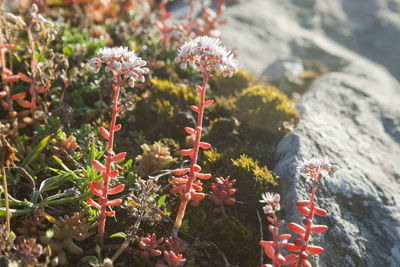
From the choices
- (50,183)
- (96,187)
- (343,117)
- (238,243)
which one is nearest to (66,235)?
(96,187)

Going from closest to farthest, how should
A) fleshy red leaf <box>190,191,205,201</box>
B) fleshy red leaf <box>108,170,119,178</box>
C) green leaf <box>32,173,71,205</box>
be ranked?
fleshy red leaf <box>108,170,119,178</box>
fleshy red leaf <box>190,191,205,201</box>
green leaf <box>32,173,71,205</box>

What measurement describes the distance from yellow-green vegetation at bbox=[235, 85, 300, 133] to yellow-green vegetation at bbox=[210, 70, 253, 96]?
0.45m

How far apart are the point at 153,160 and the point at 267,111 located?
157cm

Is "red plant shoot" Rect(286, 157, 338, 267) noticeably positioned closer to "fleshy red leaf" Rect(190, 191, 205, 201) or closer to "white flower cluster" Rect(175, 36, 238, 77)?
"fleshy red leaf" Rect(190, 191, 205, 201)

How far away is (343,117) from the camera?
4488 millimetres

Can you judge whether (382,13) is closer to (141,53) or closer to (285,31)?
(285,31)

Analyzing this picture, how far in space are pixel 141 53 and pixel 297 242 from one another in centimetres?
351

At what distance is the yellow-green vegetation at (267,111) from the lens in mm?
4066

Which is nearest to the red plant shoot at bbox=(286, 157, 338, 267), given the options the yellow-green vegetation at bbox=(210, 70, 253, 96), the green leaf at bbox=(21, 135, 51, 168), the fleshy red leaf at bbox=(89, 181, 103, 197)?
the fleshy red leaf at bbox=(89, 181, 103, 197)

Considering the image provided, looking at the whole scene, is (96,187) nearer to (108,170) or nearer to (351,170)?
(108,170)

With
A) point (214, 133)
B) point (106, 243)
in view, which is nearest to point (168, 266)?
point (106, 243)

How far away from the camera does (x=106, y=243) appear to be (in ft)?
9.14

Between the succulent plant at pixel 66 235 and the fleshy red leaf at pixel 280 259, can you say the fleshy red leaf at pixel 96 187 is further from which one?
the fleshy red leaf at pixel 280 259

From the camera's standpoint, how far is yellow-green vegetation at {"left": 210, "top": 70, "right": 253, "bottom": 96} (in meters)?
4.82
